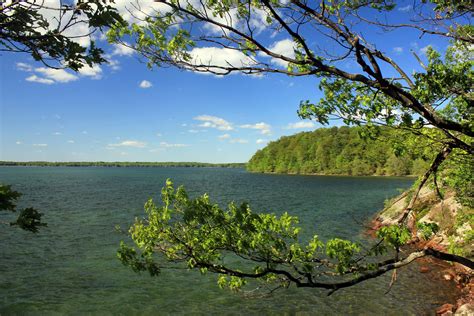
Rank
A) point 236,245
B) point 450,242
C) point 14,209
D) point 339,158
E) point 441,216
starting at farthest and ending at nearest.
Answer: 1. point 339,158
2. point 441,216
3. point 450,242
4. point 236,245
5. point 14,209

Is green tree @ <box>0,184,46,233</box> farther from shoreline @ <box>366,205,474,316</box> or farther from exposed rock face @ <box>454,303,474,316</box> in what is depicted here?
exposed rock face @ <box>454,303,474,316</box>

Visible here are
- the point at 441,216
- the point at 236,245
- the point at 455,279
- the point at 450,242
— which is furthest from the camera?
the point at 441,216

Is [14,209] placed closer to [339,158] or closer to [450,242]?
[450,242]

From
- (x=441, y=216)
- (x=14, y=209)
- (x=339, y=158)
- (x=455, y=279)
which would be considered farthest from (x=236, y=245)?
(x=339, y=158)

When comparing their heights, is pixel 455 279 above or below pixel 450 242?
below

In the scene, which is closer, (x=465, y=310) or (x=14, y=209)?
(x=14, y=209)

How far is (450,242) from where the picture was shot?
13383 mm

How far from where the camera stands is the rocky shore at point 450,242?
13.8m

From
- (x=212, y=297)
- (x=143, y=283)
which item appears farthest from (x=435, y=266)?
Result: (x=143, y=283)

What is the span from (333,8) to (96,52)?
3.92 meters

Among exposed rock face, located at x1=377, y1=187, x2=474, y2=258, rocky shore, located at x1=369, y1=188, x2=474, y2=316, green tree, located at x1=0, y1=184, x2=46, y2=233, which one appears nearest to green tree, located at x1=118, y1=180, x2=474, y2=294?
rocky shore, located at x1=369, y1=188, x2=474, y2=316

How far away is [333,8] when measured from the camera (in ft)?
18.8

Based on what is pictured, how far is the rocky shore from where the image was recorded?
13828 mm

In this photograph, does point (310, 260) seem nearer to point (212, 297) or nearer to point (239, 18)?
point (239, 18)
